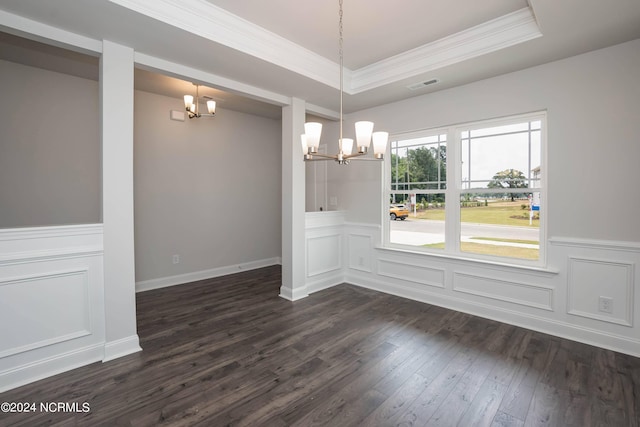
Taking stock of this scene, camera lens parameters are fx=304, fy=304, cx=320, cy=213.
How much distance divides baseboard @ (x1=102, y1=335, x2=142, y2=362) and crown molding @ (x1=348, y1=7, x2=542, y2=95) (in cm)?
362

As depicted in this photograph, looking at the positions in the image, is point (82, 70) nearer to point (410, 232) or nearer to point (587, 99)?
point (410, 232)

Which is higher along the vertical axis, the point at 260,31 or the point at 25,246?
the point at 260,31

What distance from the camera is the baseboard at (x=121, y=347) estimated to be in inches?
102

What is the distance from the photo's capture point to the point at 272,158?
6.08m

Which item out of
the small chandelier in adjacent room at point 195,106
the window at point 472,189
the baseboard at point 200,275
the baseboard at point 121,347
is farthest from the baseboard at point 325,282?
the small chandelier in adjacent room at point 195,106

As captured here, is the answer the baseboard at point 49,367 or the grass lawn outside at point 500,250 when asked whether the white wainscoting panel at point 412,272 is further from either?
the baseboard at point 49,367

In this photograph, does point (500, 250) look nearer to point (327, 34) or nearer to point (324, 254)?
point (324, 254)

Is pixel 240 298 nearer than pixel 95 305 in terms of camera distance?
No

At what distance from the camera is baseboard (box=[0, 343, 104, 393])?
7.32 ft

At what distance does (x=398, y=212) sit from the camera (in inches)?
175

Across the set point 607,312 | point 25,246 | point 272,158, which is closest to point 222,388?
point 25,246

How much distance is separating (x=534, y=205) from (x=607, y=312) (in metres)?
1.16

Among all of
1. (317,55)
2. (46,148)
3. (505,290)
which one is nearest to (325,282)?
(505,290)

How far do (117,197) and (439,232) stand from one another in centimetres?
365
